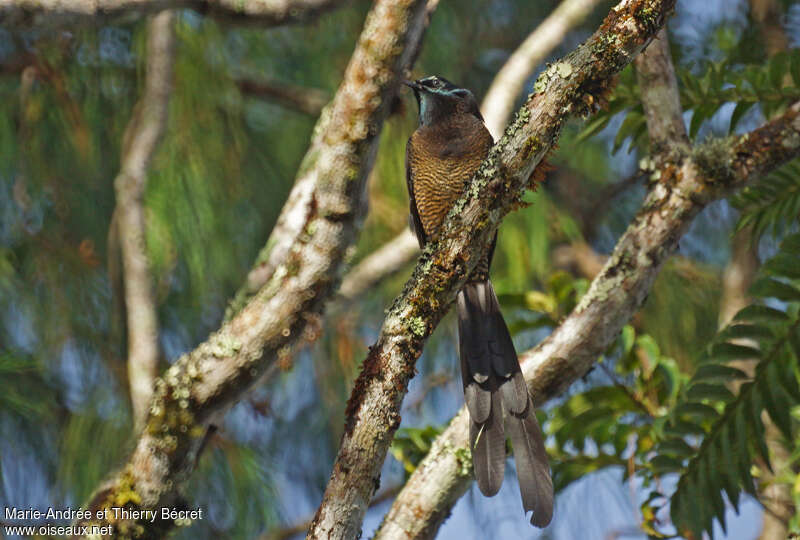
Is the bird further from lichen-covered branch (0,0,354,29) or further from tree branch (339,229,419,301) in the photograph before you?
lichen-covered branch (0,0,354,29)

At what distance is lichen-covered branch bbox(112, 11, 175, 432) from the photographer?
2.79m

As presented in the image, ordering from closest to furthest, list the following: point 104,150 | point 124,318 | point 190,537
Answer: point 124,318, point 190,537, point 104,150

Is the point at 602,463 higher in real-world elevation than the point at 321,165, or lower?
lower

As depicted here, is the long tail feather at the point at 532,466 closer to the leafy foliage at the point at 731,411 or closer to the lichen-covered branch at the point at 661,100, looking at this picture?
the leafy foliage at the point at 731,411

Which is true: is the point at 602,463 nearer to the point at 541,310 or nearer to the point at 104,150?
the point at 541,310

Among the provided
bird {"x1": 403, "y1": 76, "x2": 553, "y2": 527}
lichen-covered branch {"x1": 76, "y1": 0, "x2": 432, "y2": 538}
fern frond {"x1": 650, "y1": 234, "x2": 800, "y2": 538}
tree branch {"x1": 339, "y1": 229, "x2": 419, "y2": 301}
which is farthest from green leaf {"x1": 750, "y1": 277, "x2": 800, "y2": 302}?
tree branch {"x1": 339, "y1": 229, "x2": 419, "y2": 301}

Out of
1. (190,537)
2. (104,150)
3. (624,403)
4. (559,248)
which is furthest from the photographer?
(559,248)

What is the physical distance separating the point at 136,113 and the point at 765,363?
234 centimetres

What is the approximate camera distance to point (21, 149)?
3910 millimetres

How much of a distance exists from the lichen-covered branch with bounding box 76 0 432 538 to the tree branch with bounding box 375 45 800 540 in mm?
489

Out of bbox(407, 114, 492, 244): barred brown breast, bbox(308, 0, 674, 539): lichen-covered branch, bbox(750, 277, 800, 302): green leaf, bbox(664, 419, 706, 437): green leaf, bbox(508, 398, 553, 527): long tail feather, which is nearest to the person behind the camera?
bbox(308, 0, 674, 539): lichen-covered branch

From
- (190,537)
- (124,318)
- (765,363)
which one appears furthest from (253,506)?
(765,363)

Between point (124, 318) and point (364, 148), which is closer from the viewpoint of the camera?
point (364, 148)

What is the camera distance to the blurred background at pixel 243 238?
3.50m
